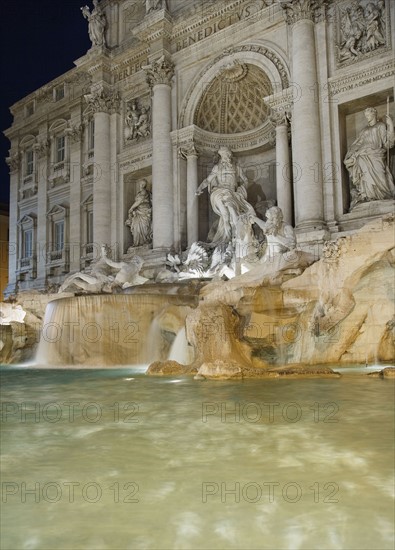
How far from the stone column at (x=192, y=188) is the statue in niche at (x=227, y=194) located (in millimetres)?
618

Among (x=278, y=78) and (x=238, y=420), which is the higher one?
(x=278, y=78)

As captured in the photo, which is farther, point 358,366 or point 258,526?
point 358,366

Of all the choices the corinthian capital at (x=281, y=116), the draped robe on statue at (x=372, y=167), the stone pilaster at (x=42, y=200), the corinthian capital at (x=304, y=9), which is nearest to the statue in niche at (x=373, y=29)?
the corinthian capital at (x=304, y=9)

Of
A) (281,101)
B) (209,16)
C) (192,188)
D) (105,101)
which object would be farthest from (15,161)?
(281,101)

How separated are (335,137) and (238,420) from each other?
11.4 m

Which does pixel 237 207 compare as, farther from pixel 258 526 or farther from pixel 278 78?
pixel 258 526

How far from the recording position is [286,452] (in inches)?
127

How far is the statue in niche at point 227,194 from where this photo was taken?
1559 centimetres

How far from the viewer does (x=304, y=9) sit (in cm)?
1407

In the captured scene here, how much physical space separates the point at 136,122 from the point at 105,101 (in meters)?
1.73

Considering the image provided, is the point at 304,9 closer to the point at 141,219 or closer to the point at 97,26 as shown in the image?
the point at 141,219

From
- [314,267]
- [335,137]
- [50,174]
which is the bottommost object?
[314,267]

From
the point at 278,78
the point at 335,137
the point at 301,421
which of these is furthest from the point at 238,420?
the point at 278,78

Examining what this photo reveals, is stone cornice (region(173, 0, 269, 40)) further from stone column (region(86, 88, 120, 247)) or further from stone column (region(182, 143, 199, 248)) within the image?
stone column (region(182, 143, 199, 248))
